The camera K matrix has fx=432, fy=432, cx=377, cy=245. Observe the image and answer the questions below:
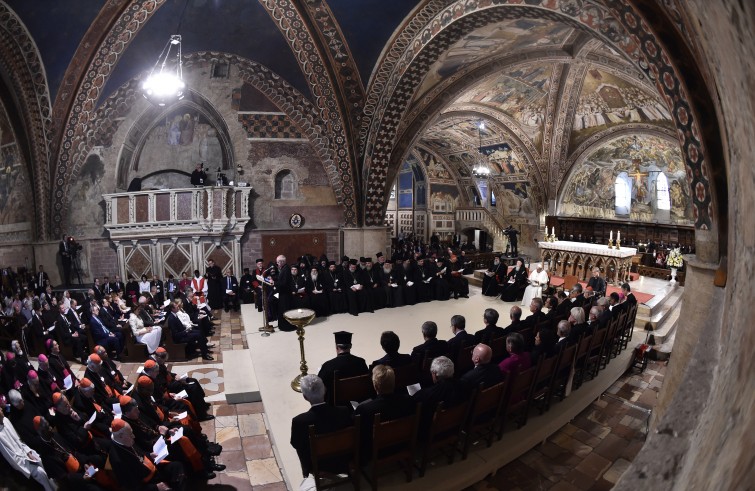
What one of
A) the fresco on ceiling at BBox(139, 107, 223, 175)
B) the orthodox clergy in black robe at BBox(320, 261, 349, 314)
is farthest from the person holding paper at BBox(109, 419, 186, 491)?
the fresco on ceiling at BBox(139, 107, 223, 175)

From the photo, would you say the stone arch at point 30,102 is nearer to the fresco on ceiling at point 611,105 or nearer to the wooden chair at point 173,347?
the wooden chair at point 173,347

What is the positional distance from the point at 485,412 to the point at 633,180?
2084 cm

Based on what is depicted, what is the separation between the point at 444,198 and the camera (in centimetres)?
2858

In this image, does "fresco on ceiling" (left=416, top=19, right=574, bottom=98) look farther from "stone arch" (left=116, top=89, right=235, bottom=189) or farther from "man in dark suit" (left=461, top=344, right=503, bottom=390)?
"man in dark suit" (left=461, top=344, right=503, bottom=390)

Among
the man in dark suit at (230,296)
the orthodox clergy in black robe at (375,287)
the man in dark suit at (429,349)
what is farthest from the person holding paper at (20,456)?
the man in dark suit at (230,296)

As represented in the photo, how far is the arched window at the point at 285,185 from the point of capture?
54.4ft

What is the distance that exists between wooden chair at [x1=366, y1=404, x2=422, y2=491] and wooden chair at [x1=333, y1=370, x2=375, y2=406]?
1.04 m

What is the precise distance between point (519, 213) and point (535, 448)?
20310 mm

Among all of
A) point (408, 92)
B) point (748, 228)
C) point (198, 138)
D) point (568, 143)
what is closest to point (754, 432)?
point (748, 228)

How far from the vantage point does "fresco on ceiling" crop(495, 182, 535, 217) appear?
23.3m

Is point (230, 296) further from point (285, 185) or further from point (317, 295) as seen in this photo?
point (285, 185)

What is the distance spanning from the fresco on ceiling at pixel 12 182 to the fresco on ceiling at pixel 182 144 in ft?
11.5

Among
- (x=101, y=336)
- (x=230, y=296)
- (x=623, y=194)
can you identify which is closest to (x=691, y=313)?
(x=101, y=336)

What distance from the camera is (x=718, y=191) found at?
5.49 meters
